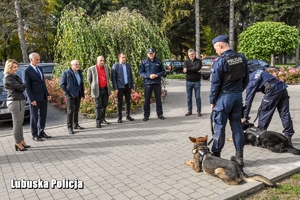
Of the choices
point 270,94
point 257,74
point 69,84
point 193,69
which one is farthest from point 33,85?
point 270,94

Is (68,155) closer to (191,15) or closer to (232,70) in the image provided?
(232,70)

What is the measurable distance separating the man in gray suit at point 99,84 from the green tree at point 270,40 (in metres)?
11.6

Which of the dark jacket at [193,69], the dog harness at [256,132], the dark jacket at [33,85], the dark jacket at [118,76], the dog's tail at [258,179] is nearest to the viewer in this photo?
the dog's tail at [258,179]

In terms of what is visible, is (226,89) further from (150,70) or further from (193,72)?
(193,72)

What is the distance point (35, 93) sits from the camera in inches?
244

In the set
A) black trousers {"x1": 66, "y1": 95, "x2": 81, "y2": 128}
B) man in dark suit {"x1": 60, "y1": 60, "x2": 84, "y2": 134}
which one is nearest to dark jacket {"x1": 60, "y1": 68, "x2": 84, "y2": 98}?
man in dark suit {"x1": 60, "y1": 60, "x2": 84, "y2": 134}

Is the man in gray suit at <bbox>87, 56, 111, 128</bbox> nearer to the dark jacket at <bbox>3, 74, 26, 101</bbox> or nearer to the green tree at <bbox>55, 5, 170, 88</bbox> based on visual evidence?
the green tree at <bbox>55, 5, 170, 88</bbox>

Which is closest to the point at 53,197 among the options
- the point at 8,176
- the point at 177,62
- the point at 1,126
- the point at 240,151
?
the point at 8,176

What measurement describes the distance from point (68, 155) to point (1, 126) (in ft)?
13.3

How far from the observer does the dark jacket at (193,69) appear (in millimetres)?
8203

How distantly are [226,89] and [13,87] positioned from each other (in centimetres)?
404

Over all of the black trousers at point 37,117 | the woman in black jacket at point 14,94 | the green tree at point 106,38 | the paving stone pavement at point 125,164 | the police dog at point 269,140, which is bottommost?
the paving stone pavement at point 125,164

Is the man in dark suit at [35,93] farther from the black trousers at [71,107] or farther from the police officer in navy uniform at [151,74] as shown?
the police officer in navy uniform at [151,74]

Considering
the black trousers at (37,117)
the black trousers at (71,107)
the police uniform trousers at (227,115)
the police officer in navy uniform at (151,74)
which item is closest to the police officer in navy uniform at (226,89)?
the police uniform trousers at (227,115)
